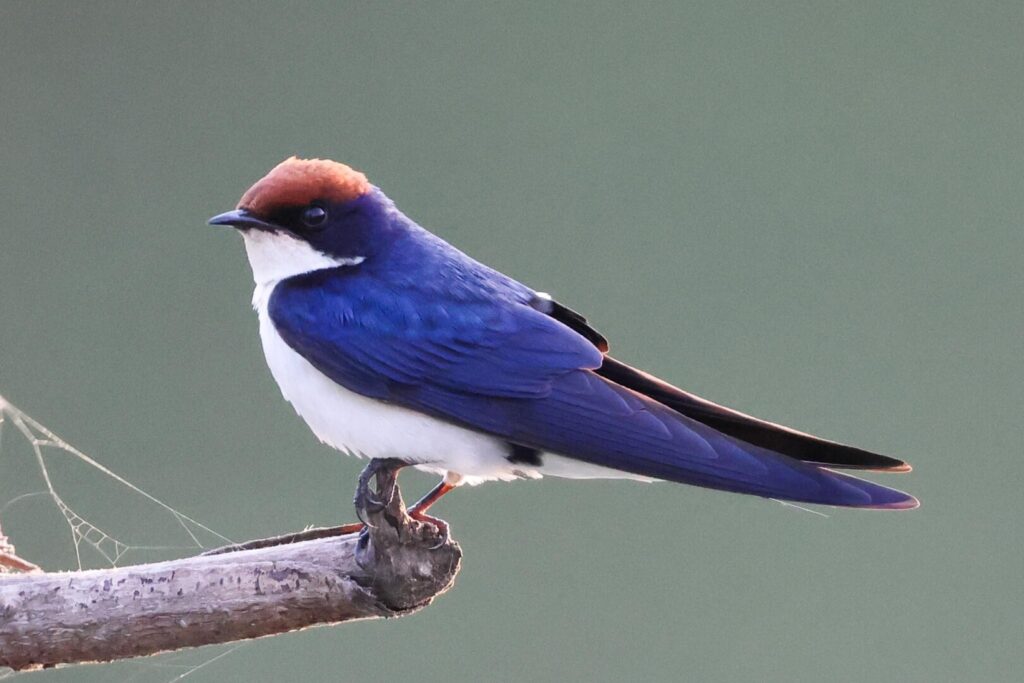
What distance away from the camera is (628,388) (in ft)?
4.17

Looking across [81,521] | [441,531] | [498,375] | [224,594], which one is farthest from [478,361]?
[81,521]

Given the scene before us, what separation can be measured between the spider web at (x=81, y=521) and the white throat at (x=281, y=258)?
23 cm

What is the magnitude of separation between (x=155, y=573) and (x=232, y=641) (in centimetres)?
8

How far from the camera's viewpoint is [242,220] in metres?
1.25

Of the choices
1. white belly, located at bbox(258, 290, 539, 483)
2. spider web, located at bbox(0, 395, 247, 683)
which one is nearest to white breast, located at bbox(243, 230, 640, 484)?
white belly, located at bbox(258, 290, 539, 483)

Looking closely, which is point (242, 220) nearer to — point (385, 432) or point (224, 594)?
point (385, 432)

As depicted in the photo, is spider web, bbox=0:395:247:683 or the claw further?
spider web, bbox=0:395:247:683

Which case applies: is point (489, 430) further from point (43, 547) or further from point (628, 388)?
point (43, 547)

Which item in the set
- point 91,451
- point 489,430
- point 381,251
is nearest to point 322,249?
point 381,251

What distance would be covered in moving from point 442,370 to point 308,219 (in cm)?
19

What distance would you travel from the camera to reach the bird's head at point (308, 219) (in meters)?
1.26

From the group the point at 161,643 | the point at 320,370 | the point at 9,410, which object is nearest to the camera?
the point at 161,643

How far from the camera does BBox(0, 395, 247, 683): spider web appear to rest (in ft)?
4.30

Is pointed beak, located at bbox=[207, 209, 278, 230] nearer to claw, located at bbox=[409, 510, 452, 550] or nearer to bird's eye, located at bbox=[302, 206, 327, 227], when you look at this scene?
bird's eye, located at bbox=[302, 206, 327, 227]
